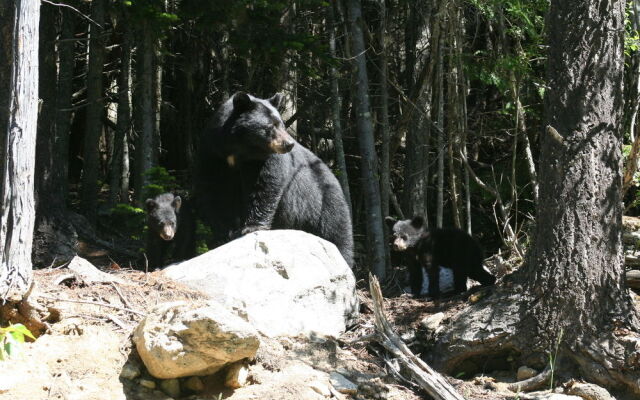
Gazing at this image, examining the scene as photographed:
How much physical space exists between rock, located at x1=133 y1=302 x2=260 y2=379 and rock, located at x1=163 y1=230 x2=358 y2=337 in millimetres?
983

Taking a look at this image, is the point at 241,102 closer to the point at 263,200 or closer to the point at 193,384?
the point at 263,200

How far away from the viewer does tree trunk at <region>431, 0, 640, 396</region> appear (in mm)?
6117

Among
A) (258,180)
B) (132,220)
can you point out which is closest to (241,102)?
Result: (258,180)

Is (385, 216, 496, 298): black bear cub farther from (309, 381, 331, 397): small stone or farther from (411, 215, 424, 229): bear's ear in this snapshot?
(309, 381, 331, 397): small stone

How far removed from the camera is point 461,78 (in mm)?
10312

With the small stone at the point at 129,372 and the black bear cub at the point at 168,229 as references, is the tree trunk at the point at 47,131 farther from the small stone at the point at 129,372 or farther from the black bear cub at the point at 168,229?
the small stone at the point at 129,372

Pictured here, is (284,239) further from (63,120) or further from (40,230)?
(63,120)

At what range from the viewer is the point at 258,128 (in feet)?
26.7

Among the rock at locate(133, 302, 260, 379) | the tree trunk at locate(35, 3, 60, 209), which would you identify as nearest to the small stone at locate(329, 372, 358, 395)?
the rock at locate(133, 302, 260, 379)

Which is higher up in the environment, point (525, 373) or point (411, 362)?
point (411, 362)

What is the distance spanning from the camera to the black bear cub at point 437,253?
27.8ft

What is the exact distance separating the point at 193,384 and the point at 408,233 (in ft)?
13.6

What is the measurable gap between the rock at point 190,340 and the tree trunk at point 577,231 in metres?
2.27

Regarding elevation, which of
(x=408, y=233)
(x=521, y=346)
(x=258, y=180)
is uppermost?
(x=258, y=180)
